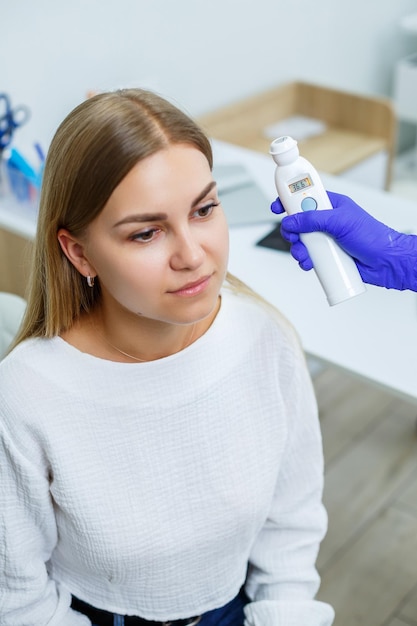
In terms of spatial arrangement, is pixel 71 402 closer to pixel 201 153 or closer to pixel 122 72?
pixel 201 153

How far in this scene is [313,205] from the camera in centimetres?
98

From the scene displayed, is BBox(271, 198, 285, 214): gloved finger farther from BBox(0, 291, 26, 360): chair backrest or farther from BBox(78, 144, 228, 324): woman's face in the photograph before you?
BBox(0, 291, 26, 360): chair backrest

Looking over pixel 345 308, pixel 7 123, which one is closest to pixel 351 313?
pixel 345 308

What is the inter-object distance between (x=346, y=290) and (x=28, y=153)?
4.32ft

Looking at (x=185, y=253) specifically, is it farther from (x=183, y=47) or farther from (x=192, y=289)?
(x=183, y=47)

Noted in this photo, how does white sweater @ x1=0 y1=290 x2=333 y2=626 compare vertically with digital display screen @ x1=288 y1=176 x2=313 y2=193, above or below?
below

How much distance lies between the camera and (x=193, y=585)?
110 centimetres

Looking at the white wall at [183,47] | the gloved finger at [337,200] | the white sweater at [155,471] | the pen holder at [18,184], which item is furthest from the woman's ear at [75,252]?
the white wall at [183,47]

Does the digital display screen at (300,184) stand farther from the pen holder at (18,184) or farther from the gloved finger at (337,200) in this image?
the pen holder at (18,184)

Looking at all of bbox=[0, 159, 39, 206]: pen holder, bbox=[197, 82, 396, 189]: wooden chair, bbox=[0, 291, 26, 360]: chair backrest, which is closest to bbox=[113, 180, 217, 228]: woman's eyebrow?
bbox=[0, 291, 26, 360]: chair backrest

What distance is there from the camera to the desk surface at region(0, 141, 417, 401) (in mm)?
1343

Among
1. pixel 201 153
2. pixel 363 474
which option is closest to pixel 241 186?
pixel 363 474

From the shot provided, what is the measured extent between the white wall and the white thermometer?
1.08 meters

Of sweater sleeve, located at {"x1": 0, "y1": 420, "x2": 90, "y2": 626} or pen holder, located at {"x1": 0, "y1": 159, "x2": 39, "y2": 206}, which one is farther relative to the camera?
pen holder, located at {"x1": 0, "y1": 159, "x2": 39, "y2": 206}
